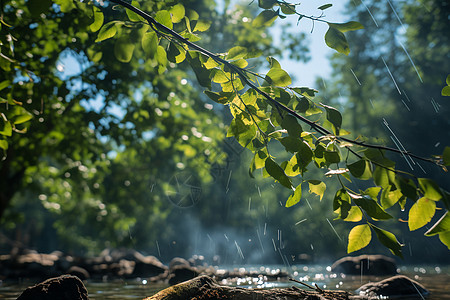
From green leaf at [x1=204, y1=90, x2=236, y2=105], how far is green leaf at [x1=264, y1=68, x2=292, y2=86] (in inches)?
9.2

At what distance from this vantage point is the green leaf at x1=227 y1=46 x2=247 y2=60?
81.1 inches

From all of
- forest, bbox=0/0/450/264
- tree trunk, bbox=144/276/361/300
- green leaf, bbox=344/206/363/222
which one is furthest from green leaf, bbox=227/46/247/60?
tree trunk, bbox=144/276/361/300

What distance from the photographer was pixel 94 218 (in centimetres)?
1578

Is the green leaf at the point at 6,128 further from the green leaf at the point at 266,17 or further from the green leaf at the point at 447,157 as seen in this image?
the green leaf at the point at 447,157

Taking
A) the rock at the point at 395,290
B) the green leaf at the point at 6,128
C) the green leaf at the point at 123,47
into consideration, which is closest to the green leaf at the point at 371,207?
the green leaf at the point at 123,47

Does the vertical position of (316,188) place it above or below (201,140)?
below

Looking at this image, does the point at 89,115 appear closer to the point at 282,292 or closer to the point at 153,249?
the point at 282,292

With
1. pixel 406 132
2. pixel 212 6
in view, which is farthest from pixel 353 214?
pixel 406 132

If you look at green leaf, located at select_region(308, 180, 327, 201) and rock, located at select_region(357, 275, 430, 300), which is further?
rock, located at select_region(357, 275, 430, 300)

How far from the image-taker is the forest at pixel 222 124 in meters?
1.94

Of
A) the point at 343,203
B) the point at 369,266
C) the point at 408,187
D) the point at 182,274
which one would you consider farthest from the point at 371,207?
the point at 369,266

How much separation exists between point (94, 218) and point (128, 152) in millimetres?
4942

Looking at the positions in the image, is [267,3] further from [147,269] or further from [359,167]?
[147,269]

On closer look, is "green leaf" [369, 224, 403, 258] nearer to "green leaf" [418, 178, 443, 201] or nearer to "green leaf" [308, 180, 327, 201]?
"green leaf" [418, 178, 443, 201]
